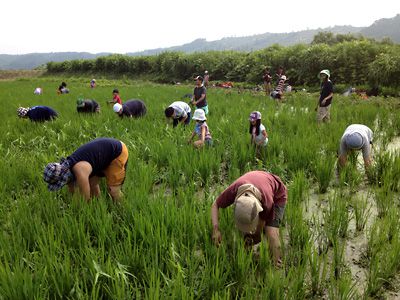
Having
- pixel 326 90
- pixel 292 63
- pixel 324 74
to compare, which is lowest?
pixel 326 90

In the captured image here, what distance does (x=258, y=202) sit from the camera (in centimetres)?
180

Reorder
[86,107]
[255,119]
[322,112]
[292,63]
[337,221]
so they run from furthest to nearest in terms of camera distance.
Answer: [292,63], [86,107], [322,112], [255,119], [337,221]

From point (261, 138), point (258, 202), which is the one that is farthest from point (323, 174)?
point (258, 202)

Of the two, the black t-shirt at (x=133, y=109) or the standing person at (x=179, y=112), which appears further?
the black t-shirt at (x=133, y=109)

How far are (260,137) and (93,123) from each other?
3.53m

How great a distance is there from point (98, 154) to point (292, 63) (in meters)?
16.2

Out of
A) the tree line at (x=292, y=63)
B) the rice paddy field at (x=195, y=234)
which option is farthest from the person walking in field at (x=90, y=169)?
the tree line at (x=292, y=63)

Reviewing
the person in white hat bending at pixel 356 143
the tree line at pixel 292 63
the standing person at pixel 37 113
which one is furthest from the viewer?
the tree line at pixel 292 63

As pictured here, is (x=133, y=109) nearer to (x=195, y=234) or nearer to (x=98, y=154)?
(x=98, y=154)

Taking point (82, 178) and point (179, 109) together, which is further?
point (179, 109)

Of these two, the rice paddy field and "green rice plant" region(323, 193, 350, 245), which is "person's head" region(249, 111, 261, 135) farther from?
"green rice plant" region(323, 193, 350, 245)

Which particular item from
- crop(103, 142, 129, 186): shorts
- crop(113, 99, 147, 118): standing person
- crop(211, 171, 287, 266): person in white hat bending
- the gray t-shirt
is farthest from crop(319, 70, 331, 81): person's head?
crop(103, 142, 129, 186): shorts

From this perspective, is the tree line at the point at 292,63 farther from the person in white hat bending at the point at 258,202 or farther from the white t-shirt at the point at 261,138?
the person in white hat bending at the point at 258,202

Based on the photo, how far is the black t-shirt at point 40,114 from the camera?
6.25m
